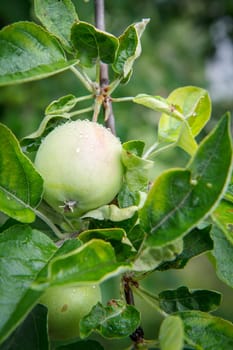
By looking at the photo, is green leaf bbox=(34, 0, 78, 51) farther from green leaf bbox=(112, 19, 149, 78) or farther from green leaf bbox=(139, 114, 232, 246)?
green leaf bbox=(139, 114, 232, 246)

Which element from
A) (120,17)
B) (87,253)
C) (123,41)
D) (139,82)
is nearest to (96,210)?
(87,253)

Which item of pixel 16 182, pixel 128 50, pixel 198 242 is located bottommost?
pixel 198 242

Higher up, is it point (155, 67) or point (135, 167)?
point (135, 167)

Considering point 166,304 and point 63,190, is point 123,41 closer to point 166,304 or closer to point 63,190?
point 63,190

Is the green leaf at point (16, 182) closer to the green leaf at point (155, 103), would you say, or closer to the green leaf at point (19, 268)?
the green leaf at point (19, 268)

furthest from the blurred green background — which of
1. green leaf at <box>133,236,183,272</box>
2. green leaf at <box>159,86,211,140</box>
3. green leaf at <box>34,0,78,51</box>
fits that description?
green leaf at <box>133,236,183,272</box>

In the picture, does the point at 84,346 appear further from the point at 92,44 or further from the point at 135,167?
the point at 92,44

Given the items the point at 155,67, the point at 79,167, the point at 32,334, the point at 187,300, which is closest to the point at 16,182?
the point at 79,167

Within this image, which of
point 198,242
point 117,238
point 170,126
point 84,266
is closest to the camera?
point 84,266
